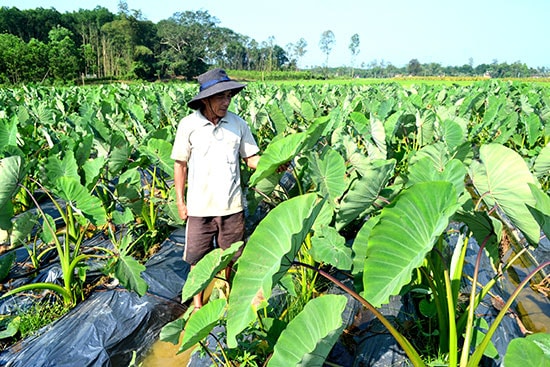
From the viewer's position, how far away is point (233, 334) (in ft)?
3.51

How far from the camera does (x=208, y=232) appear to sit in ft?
6.69

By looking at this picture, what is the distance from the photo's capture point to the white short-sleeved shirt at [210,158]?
1896 millimetres

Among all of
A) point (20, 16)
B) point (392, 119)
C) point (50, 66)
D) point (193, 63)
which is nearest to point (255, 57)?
point (193, 63)

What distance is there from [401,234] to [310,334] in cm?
36

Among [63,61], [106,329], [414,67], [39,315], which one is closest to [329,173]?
[106,329]

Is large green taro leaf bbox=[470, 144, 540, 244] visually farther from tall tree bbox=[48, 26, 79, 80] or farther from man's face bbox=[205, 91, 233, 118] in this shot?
tall tree bbox=[48, 26, 79, 80]

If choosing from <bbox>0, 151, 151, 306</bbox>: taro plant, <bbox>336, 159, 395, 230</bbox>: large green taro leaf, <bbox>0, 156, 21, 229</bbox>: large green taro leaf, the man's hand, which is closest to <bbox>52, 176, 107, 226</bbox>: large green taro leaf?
<bbox>0, 151, 151, 306</bbox>: taro plant

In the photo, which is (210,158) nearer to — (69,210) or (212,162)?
(212,162)

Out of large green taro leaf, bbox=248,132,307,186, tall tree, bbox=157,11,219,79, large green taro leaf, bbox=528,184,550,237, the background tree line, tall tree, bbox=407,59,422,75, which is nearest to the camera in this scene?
large green taro leaf, bbox=528,184,550,237

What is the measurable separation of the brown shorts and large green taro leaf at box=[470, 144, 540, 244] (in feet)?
3.86

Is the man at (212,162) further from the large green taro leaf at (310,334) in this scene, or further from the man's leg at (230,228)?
the large green taro leaf at (310,334)

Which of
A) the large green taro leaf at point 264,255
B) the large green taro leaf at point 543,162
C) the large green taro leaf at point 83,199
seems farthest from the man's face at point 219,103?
the large green taro leaf at point 543,162

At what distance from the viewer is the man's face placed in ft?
6.02

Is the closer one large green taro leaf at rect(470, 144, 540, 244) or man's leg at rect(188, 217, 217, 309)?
large green taro leaf at rect(470, 144, 540, 244)
